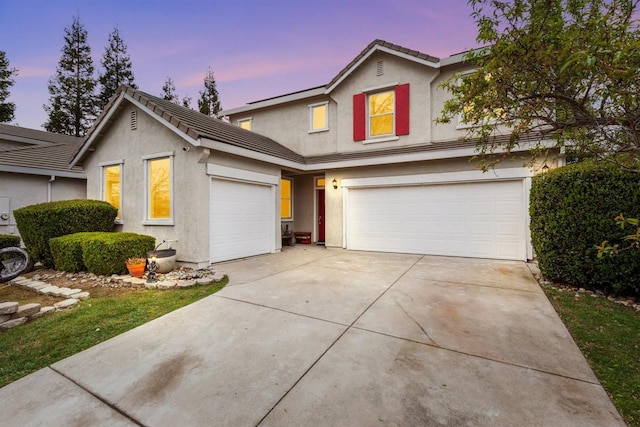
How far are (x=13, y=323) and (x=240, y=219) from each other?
16.3ft

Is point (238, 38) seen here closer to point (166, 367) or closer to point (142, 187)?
point (142, 187)

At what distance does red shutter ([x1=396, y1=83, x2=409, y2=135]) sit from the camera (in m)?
9.09

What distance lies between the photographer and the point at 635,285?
448 cm

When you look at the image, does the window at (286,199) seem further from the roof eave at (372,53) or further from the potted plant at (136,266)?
the potted plant at (136,266)

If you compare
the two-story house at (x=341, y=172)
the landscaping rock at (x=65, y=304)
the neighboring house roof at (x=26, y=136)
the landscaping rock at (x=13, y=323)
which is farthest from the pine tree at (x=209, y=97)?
the landscaping rock at (x=13, y=323)

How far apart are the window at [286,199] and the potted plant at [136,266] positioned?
5.81m

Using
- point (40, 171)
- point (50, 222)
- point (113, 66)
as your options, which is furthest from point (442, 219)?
point (113, 66)

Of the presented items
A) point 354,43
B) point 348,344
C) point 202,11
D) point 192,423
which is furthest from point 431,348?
point 202,11

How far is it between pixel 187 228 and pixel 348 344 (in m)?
5.65

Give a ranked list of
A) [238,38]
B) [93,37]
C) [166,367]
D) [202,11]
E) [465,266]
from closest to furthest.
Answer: [166,367] → [465,266] → [202,11] → [238,38] → [93,37]

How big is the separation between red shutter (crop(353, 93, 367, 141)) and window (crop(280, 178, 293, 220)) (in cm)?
343

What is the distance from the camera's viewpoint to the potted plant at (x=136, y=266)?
591cm

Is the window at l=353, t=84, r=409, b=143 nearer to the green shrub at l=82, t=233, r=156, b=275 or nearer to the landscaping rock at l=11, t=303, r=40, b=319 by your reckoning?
the green shrub at l=82, t=233, r=156, b=275

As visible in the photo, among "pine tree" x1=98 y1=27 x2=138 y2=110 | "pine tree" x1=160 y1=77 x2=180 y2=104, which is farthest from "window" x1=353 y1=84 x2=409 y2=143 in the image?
"pine tree" x1=98 y1=27 x2=138 y2=110
